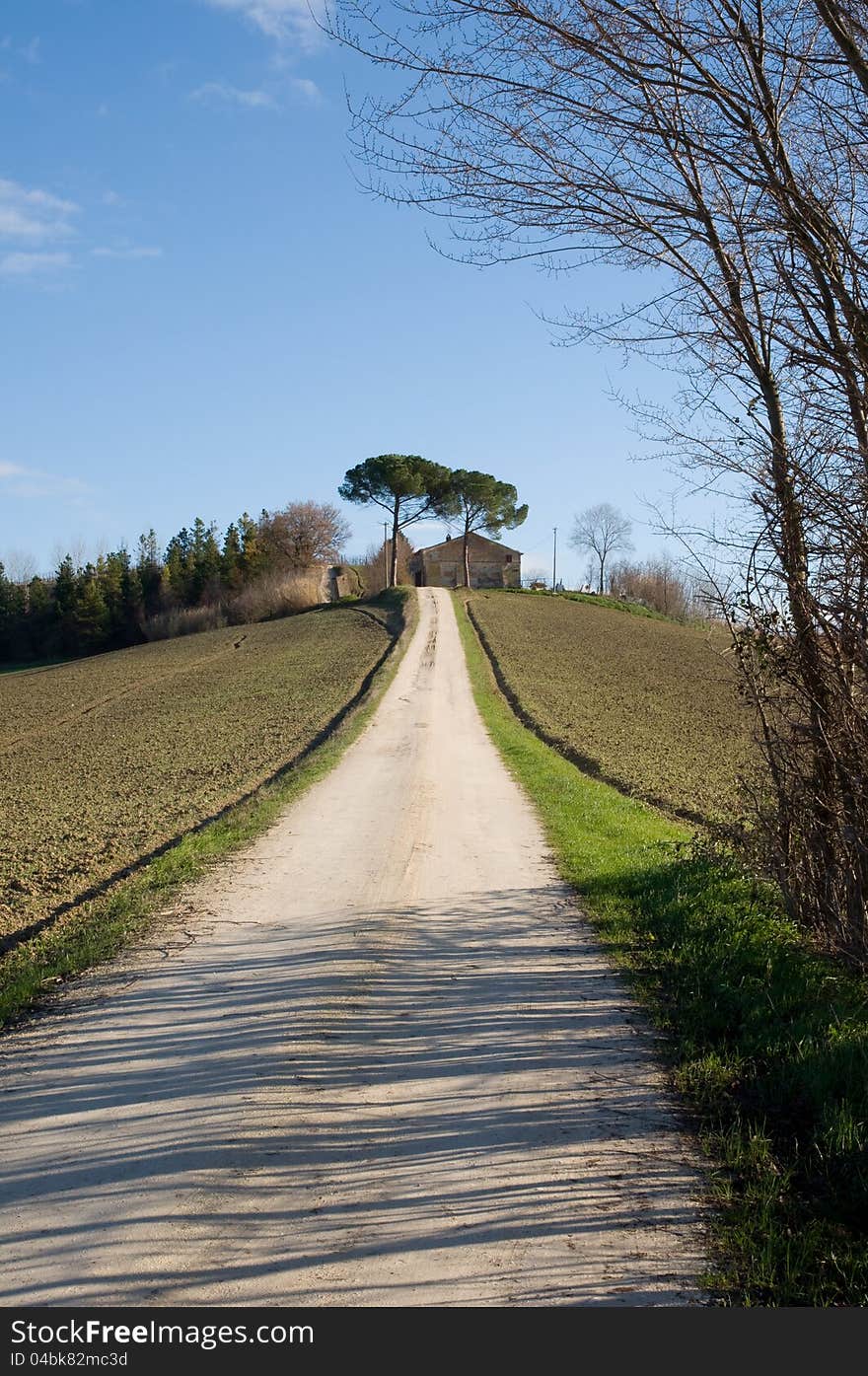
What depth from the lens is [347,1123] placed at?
488 centimetres

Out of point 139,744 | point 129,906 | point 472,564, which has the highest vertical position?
point 472,564

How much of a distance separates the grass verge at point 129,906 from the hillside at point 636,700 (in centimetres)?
539

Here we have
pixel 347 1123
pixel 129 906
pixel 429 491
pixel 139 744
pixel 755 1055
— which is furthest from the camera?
pixel 429 491

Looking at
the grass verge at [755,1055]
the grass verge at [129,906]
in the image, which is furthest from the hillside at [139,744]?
the grass verge at [755,1055]

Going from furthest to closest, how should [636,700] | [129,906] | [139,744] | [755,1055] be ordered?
[636,700]
[139,744]
[129,906]
[755,1055]

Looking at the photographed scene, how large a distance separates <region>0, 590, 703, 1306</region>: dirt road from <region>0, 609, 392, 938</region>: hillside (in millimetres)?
3409

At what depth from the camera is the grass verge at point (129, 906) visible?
738 centimetres

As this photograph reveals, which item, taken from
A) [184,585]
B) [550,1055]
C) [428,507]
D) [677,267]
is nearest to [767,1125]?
[550,1055]

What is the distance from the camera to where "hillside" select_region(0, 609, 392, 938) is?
1238 centimetres

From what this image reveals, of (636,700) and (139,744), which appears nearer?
(139,744)

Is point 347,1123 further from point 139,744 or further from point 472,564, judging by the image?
point 472,564

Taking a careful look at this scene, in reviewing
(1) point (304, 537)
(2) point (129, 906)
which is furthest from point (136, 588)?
(2) point (129, 906)

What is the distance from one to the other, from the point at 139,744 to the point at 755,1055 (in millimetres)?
20679

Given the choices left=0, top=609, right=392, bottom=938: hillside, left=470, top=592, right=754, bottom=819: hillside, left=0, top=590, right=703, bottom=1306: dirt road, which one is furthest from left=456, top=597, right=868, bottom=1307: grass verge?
left=0, top=609, right=392, bottom=938: hillside
